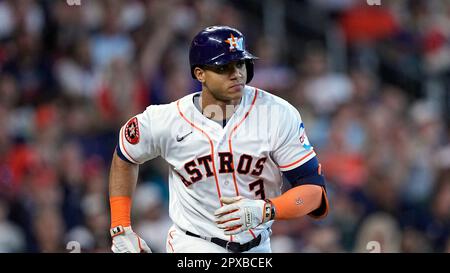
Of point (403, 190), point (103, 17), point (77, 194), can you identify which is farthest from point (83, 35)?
point (403, 190)

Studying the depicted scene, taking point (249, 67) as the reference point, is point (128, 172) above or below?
below

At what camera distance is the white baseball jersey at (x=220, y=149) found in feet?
15.5

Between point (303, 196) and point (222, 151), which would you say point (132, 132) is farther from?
point (303, 196)

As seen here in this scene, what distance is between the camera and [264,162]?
4758 millimetres

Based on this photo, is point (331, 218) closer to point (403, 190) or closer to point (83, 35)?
point (403, 190)

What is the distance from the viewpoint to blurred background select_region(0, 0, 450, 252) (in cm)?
772

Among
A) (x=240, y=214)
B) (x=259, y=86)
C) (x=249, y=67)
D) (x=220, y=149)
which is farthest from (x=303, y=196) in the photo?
(x=259, y=86)

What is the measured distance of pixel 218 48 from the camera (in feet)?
15.4

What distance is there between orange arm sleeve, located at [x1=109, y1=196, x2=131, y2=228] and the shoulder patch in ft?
1.03

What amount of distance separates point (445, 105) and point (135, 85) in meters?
2.99

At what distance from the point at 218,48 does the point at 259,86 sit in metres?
4.08
